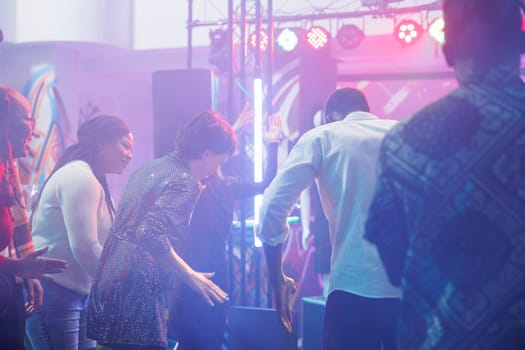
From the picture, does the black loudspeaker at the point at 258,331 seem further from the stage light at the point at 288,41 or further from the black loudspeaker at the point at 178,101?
the stage light at the point at 288,41

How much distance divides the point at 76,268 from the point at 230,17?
2712mm

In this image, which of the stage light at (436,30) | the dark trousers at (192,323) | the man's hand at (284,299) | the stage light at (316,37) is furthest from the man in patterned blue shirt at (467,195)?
the stage light at (316,37)

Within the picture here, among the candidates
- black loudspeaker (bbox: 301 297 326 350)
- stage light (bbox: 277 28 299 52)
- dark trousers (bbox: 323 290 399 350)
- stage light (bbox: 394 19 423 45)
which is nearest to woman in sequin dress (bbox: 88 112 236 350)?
dark trousers (bbox: 323 290 399 350)

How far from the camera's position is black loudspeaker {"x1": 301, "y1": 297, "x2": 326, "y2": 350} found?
12.9ft

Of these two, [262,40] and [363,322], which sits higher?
[262,40]

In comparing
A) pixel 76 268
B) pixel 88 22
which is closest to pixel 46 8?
pixel 88 22

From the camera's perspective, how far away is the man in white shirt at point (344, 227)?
6.12ft

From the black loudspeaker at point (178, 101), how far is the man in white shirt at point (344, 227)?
195cm

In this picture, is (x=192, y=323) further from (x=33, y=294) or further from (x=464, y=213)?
(x=464, y=213)

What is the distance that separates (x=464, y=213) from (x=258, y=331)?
2.64 metres

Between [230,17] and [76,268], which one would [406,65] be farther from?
[76,268]

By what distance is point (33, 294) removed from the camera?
2.18 m

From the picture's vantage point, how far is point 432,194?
113 centimetres

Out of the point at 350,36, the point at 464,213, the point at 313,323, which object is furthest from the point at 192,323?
the point at 350,36
